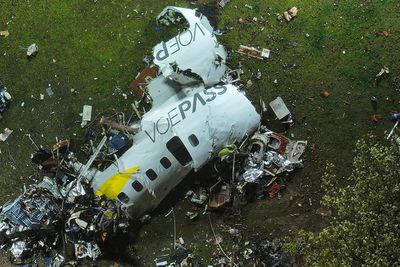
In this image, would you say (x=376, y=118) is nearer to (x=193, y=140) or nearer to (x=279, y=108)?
(x=279, y=108)

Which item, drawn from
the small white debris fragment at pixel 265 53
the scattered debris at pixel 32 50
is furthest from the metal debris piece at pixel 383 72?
the scattered debris at pixel 32 50

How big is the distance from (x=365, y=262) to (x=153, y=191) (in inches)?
189

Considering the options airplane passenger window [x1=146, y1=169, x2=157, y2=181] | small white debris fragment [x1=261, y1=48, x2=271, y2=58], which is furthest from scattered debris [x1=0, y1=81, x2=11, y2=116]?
small white debris fragment [x1=261, y1=48, x2=271, y2=58]

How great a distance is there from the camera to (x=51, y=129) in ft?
44.8

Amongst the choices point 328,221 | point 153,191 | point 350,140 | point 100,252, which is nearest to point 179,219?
point 153,191

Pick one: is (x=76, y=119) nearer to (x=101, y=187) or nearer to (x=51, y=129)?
(x=51, y=129)

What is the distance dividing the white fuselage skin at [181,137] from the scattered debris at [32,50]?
11.5 ft

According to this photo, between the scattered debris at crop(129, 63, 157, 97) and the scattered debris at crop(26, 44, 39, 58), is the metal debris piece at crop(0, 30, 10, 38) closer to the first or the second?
the scattered debris at crop(26, 44, 39, 58)

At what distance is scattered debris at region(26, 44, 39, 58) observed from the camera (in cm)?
1379

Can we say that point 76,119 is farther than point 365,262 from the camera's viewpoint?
Yes

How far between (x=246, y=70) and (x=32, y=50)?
17.2 feet

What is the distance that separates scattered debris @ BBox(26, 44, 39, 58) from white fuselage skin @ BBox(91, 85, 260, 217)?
3.50 m

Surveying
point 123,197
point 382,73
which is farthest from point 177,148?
point 382,73

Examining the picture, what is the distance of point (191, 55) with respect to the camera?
12469 mm
